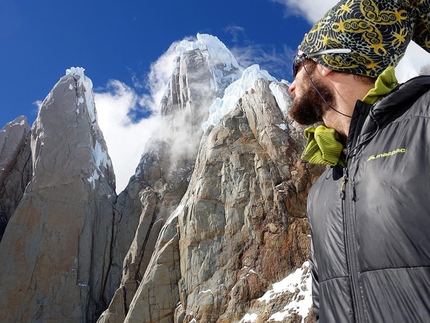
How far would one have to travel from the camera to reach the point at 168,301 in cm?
2312

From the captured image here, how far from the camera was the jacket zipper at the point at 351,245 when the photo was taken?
1705 mm

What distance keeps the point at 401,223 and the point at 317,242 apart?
661 millimetres

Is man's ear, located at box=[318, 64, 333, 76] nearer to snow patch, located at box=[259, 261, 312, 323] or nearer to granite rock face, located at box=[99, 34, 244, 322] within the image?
snow patch, located at box=[259, 261, 312, 323]

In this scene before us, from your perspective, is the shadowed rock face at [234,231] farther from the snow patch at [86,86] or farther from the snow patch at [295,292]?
the snow patch at [86,86]

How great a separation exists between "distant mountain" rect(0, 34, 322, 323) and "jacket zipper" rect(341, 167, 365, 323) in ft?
54.2

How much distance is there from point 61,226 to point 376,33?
36934 millimetres

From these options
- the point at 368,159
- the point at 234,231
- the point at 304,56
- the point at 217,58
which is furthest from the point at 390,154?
the point at 217,58

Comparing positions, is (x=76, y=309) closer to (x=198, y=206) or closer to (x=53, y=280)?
(x=53, y=280)

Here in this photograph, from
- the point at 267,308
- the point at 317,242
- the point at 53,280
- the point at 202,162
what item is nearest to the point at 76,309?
the point at 53,280

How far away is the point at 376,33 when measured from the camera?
207 cm

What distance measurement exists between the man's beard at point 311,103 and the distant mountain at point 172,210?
16257mm

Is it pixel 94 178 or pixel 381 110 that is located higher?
pixel 94 178

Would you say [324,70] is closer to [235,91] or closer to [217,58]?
Answer: [235,91]

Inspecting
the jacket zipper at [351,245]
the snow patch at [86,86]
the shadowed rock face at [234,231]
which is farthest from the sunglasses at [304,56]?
the snow patch at [86,86]
